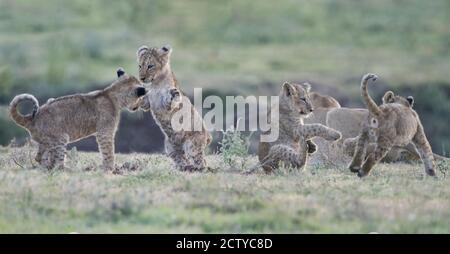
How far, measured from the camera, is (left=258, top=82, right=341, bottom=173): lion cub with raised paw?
13.8 m

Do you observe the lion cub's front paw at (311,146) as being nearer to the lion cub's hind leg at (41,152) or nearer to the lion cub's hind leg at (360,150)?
the lion cub's hind leg at (360,150)

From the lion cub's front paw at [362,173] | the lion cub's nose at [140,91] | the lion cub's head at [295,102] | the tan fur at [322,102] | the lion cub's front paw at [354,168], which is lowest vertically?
the lion cub's front paw at [362,173]

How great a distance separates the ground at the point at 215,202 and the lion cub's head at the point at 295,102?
922 mm

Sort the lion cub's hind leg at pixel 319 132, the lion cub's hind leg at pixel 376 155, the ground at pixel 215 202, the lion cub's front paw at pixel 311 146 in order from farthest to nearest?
the lion cub's front paw at pixel 311 146 → the lion cub's hind leg at pixel 319 132 → the lion cub's hind leg at pixel 376 155 → the ground at pixel 215 202

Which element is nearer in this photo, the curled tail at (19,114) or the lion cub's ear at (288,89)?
the curled tail at (19,114)

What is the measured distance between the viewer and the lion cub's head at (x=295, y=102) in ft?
45.9

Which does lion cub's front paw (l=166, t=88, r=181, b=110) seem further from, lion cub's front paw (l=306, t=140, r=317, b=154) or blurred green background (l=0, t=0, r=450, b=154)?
blurred green background (l=0, t=0, r=450, b=154)

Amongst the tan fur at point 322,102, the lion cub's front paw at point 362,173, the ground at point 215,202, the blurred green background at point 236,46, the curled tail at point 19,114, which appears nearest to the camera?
the ground at point 215,202

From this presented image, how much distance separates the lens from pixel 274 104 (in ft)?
46.8

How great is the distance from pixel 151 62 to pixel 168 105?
57 cm

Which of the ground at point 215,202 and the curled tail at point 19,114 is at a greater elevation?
the curled tail at point 19,114

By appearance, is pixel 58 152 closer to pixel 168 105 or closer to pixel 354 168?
pixel 168 105

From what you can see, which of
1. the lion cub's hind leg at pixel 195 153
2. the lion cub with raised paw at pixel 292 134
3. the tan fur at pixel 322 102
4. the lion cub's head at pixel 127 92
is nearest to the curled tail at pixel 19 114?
the lion cub's head at pixel 127 92

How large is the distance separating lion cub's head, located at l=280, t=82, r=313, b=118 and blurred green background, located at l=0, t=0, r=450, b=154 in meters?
9.91
